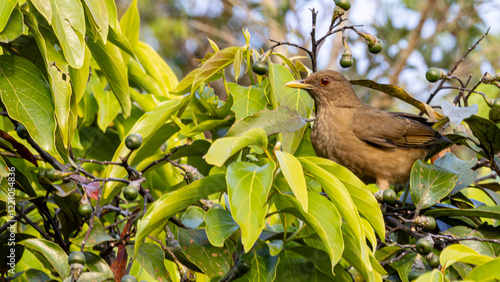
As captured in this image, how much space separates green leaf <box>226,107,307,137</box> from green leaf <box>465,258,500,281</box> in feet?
2.53

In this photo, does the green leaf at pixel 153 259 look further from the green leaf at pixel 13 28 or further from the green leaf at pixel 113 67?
the green leaf at pixel 13 28

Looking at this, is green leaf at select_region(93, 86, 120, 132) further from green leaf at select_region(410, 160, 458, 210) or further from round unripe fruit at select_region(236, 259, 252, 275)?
green leaf at select_region(410, 160, 458, 210)

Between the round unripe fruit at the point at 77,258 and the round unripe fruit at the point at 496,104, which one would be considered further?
the round unripe fruit at the point at 496,104

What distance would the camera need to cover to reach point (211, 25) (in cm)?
1559

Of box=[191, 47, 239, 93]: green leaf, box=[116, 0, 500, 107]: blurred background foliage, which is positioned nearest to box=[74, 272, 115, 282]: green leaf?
box=[191, 47, 239, 93]: green leaf

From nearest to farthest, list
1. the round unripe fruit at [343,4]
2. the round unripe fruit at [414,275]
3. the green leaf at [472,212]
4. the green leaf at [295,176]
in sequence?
1. the green leaf at [295,176]
2. the round unripe fruit at [414,275]
3. the green leaf at [472,212]
4. the round unripe fruit at [343,4]

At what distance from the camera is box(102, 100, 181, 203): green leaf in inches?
85.1

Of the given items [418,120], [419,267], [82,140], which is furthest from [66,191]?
[418,120]

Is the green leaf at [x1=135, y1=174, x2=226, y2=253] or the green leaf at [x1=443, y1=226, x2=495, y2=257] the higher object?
the green leaf at [x1=135, y1=174, x2=226, y2=253]

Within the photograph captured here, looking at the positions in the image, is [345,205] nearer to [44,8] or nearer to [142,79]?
[44,8]

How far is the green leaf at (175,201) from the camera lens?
5.57 feet

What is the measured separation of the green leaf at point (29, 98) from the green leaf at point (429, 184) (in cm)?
132

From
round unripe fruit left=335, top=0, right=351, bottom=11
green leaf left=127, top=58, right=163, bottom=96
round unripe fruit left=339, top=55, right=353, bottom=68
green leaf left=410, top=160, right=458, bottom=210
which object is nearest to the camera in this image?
green leaf left=410, top=160, right=458, bottom=210

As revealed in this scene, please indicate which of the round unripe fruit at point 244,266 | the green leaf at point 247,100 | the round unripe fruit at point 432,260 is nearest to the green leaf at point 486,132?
the round unripe fruit at point 432,260
